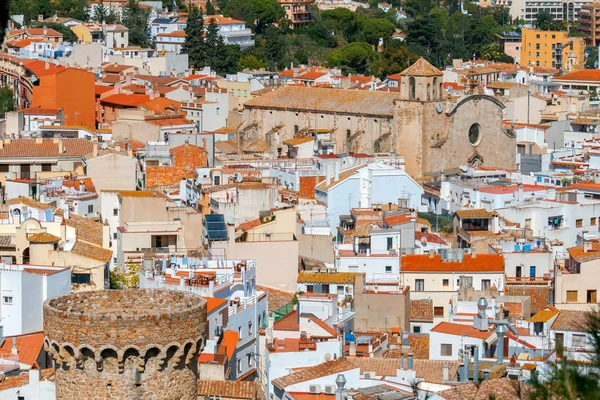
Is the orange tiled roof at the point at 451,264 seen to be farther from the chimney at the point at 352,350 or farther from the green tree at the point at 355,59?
the green tree at the point at 355,59

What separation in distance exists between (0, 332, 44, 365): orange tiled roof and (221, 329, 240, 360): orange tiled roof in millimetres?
2973

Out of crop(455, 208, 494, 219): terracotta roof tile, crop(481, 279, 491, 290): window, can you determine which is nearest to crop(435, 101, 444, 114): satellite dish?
crop(455, 208, 494, 219): terracotta roof tile

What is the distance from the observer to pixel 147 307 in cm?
1709

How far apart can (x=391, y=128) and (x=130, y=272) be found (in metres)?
28.4

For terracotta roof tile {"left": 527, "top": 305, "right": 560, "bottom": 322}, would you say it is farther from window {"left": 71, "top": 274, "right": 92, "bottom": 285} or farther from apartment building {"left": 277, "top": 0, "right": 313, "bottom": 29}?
apartment building {"left": 277, "top": 0, "right": 313, "bottom": 29}

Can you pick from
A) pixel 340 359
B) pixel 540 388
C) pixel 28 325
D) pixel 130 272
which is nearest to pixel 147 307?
pixel 540 388

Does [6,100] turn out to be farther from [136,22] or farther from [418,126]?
[136,22]

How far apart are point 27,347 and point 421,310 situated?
9.10 meters

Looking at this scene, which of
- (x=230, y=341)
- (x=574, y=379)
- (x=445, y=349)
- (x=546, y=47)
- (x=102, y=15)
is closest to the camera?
(x=574, y=379)

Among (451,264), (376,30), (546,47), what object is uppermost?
(376,30)

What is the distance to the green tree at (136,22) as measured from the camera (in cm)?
9925

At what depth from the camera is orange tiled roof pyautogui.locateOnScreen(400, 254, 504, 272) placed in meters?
35.4

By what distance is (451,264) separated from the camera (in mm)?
35406

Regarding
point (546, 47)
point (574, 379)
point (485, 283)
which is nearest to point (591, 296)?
point (485, 283)
